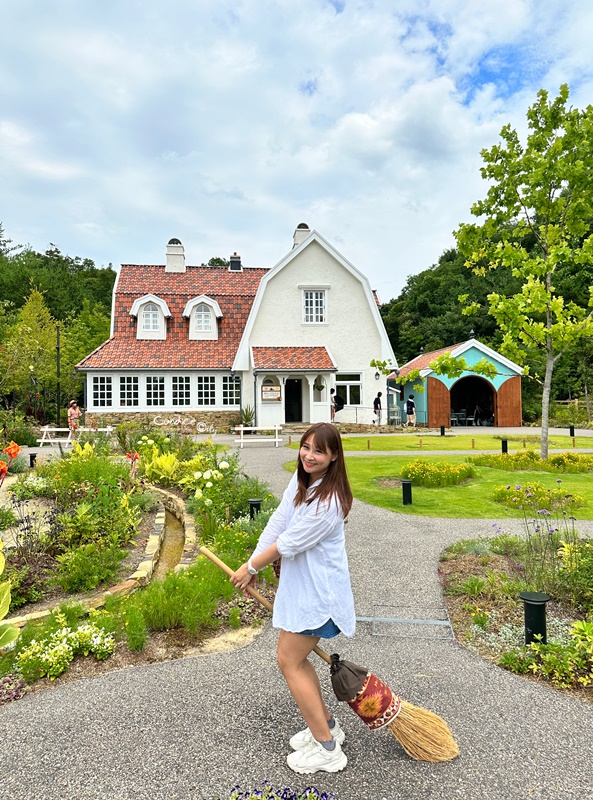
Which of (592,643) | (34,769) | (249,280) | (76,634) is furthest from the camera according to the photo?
(249,280)

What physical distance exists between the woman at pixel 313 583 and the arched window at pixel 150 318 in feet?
82.6

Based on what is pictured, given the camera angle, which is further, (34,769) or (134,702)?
(134,702)

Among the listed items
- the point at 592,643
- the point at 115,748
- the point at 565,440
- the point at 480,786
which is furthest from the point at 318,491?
the point at 565,440

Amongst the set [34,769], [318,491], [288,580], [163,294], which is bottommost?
[34,769]

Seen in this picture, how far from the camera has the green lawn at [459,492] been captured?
840 centimetres

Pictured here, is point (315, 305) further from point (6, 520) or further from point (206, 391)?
point (6, 520)

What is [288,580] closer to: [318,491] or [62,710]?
[318,491]

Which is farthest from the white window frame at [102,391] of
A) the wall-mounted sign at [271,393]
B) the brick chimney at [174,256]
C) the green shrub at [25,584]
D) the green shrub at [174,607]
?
the green shrub at [174,607]

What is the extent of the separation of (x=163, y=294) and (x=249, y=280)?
544 cm

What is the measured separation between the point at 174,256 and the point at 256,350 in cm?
923

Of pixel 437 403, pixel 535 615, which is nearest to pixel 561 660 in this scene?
pixel 535 615

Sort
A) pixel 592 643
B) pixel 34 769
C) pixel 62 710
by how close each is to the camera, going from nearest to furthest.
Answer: pixel 34 769 < pixel 62 710 < pixel 592 643

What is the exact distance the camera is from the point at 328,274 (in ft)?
85.1

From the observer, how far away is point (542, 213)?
1288 centimetres
